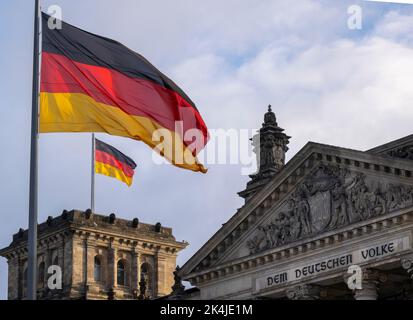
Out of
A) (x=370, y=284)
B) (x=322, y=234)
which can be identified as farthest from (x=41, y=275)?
(x=370, y=284)

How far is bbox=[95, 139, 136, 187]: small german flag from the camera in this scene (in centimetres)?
7600

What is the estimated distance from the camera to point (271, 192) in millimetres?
58844

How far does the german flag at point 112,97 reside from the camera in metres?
26.2

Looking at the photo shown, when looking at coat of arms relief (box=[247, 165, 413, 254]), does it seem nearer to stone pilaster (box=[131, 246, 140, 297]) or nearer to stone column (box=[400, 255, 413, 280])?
stone column (box=[400, 255, 413, 280])

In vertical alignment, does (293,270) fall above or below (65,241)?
below

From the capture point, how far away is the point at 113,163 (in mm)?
78188

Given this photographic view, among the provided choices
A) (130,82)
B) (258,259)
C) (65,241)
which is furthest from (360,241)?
(65,241)

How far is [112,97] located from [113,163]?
5154 cm

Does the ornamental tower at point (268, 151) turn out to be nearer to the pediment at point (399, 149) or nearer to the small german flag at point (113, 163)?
the small german flag at point (113, 163)

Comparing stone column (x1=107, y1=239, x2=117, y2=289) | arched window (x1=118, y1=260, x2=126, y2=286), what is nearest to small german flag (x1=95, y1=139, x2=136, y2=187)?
stone column (x1=107, y1=239, x2=117, y2=289)

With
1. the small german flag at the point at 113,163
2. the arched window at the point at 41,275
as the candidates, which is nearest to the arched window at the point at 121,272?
the arched window at the point at 41,275

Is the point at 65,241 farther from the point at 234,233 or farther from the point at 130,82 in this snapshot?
the point at 130,82

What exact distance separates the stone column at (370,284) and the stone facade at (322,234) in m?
0.04
